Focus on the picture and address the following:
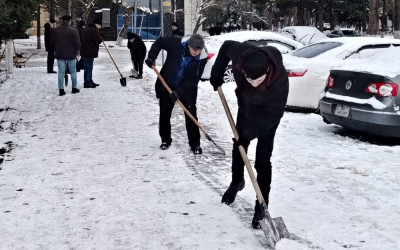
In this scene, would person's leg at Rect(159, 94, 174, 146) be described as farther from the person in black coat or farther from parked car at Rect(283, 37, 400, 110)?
the person in black coat

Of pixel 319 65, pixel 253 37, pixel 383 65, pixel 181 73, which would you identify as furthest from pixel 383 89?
pixel 253 37

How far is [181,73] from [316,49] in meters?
4.49

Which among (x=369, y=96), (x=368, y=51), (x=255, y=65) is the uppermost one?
(x=368, y=51)

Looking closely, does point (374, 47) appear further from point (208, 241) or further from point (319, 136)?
point (208, 241)

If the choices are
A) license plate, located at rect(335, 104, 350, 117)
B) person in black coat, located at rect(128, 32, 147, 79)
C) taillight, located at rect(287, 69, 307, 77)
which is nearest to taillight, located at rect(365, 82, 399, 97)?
license plate, located at rect(335, 104, 350, 117)

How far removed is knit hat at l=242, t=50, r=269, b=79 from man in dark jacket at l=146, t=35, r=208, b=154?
97.6 inches

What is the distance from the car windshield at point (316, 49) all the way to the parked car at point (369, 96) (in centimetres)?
198

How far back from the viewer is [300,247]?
3709 mm

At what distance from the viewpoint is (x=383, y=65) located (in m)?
7.14

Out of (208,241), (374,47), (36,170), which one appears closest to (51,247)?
(208,241)

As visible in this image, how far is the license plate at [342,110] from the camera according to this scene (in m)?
7.24

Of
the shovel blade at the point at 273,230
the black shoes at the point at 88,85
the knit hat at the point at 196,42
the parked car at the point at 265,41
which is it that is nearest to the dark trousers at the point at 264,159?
the shovel blade at the point at 273,230

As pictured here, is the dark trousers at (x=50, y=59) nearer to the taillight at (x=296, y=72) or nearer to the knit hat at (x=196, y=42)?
the taillight at (x=296, y=72)

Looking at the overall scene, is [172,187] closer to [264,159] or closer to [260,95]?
[264,159]
